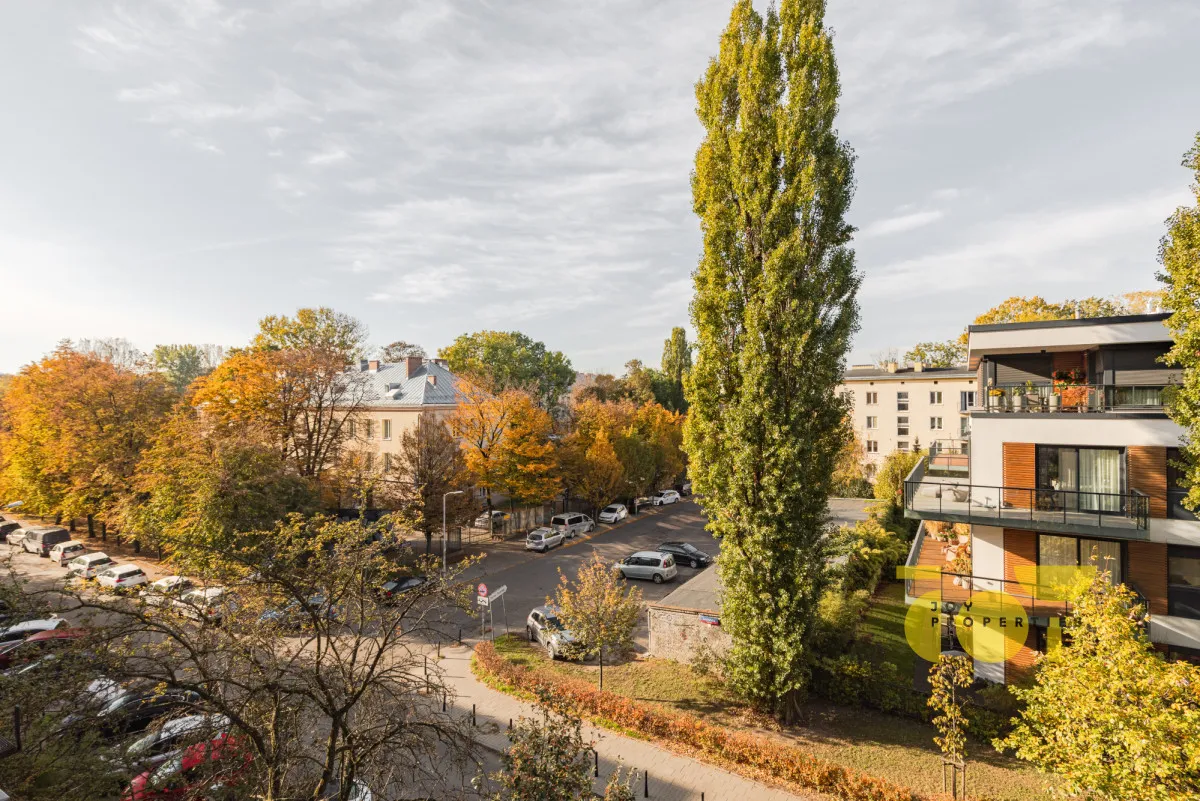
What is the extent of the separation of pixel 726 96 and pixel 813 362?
7.91m

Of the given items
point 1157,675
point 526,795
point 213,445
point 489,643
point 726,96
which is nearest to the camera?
point 526,795

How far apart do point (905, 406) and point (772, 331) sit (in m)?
42.7

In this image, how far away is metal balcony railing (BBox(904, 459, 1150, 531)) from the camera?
13086 mm

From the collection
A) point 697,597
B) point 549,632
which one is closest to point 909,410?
point 697,597

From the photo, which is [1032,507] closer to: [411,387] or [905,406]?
[905,406]

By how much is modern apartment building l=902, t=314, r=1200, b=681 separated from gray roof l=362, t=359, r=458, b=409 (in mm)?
34745

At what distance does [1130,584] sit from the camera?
1319 centimetres


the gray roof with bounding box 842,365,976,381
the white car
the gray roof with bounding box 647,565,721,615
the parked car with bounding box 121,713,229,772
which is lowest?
the white car

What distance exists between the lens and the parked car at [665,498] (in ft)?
156

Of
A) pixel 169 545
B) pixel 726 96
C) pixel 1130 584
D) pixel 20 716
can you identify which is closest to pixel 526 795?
pixel 20 716

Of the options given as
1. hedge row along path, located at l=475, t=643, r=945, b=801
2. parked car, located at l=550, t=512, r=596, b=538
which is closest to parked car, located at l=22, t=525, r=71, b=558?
parked car, located at l=550, t=512, r=596, b=538

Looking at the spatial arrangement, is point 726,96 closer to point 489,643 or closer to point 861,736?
point 861,736

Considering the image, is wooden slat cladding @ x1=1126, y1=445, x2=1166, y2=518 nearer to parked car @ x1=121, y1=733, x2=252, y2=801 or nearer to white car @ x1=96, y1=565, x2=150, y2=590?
parked car @ x1=121, y1=733, x2=252, y2=801

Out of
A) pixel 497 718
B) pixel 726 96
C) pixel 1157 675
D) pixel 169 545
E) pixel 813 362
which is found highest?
pixel 726 96
